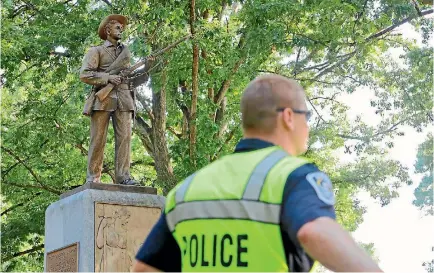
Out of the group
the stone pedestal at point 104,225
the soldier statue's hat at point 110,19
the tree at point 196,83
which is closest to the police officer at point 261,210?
the stone pedestal at point 104,225

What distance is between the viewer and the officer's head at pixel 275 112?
2.21 meters

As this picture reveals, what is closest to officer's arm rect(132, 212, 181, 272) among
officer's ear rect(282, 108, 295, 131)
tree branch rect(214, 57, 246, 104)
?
officer's ear rect(282, 108, 295, 131)

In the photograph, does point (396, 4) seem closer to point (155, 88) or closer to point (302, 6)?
point (302, 6)

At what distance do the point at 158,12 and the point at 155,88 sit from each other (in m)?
2.28

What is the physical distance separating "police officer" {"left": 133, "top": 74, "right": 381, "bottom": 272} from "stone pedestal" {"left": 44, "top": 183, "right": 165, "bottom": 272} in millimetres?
7120

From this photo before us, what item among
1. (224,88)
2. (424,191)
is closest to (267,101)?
(224,88)

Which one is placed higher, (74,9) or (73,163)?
(74,9)

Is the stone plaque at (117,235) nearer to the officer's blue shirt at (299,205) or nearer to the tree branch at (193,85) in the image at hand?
the tree branch at (193,85)

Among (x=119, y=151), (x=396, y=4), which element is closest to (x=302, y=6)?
(x=396, y=4)

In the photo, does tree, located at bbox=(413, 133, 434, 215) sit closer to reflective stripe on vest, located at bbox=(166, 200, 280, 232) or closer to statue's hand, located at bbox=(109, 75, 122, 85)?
statue's hand, located at bbox=(109, 75, 122, 85)

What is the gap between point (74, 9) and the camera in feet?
61.9

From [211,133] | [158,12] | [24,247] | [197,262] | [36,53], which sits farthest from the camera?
[24,247]

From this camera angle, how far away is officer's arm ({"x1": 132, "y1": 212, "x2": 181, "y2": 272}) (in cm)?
238

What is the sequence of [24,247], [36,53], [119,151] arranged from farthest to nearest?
Answer: [24,247]
[36,53]
[119,151]
